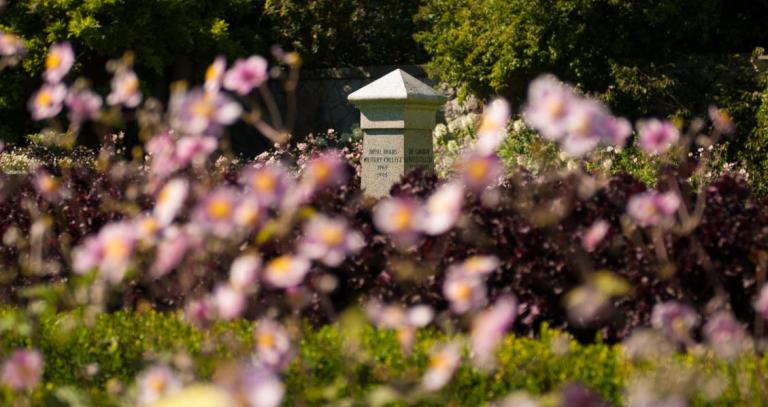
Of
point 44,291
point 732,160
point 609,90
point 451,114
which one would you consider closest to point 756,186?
point 732,160

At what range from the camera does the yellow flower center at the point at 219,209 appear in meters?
2.13

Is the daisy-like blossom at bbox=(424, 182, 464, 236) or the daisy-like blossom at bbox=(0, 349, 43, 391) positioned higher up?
the daisy-like blossom at bbox=(424, 182, 464, 236)

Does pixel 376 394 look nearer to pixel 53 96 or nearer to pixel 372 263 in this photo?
pixel 53 96

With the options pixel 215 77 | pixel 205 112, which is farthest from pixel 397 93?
pixel 205 112

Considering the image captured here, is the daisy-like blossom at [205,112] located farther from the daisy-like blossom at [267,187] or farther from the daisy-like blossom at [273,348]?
the daisy-like blossom at [273,348]

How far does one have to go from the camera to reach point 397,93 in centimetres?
830

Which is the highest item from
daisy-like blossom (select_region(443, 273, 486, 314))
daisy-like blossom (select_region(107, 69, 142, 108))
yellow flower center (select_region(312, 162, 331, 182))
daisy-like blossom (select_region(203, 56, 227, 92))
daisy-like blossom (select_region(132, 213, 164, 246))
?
daisy-like blossom (select_region(203, 56, 227, 92))

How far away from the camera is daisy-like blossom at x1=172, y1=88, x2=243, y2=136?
2.32 m

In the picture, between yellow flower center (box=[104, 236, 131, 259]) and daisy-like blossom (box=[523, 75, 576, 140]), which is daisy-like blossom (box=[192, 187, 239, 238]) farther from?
daisy-like blossom (box=[523, 75, 576, 140])

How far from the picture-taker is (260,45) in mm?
16188

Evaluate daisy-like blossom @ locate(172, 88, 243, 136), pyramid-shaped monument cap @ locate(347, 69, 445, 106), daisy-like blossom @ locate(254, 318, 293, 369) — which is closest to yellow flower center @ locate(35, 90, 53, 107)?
daisy-like blossom @ locate(172, 88, 243, 136)

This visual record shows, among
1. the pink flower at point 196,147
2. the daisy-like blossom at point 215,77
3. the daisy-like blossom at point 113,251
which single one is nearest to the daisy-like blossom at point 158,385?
the daisy-like blossom at point 113,251

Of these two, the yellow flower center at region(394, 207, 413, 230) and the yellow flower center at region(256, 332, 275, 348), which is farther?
the yellow flower center at region(256, 332, 275, 348)

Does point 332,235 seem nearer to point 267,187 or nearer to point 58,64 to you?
point 267,187
